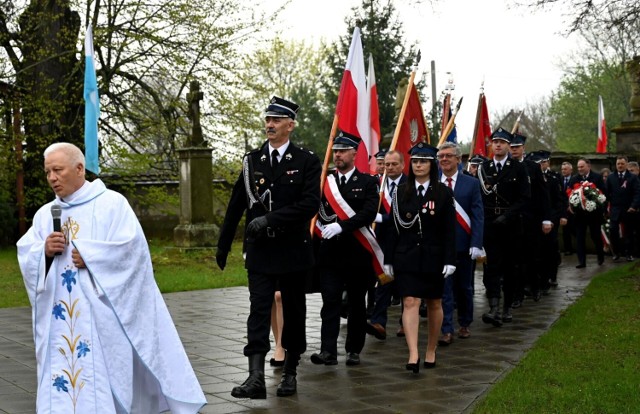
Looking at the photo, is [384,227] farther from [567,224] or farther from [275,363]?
[567,224]

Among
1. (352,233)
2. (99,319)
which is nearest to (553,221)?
(352,233)

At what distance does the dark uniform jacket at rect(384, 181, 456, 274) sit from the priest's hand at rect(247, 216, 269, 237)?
1.83 meters

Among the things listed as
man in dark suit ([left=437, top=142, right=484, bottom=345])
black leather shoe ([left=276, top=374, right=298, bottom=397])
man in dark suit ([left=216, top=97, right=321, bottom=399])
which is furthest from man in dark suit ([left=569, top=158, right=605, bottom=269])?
black leather shoe ([left=276, top=374, right=298, bottom=397])

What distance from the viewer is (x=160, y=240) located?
2784 cm

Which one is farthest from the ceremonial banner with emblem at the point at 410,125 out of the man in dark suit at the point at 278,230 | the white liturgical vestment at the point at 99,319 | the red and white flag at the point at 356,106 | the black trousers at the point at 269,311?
the white liturgical vestment at the point at 99,319

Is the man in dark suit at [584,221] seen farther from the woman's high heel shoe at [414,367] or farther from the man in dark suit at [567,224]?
the woman's high heel shoe at [414,367]

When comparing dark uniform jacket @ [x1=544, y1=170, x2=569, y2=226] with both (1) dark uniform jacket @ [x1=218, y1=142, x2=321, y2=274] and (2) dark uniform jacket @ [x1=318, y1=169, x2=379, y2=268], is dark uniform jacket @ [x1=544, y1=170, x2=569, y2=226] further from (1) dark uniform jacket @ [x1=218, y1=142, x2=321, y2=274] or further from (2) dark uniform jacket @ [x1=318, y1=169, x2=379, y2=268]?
(1) dark uniform jacket @ [x1=218, y1=142, x2=321, y2=274]

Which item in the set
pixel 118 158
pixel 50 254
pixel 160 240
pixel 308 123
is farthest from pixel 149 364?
pixel 308 123

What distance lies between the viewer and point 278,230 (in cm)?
752

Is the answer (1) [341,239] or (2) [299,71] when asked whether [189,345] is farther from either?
(2) [299,71]

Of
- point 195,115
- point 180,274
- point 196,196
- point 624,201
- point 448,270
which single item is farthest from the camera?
point 195,115

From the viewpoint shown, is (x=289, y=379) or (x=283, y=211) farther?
(x=289, y=379)

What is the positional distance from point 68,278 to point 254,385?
2.14m

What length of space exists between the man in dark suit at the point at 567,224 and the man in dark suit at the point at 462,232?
8.69m
